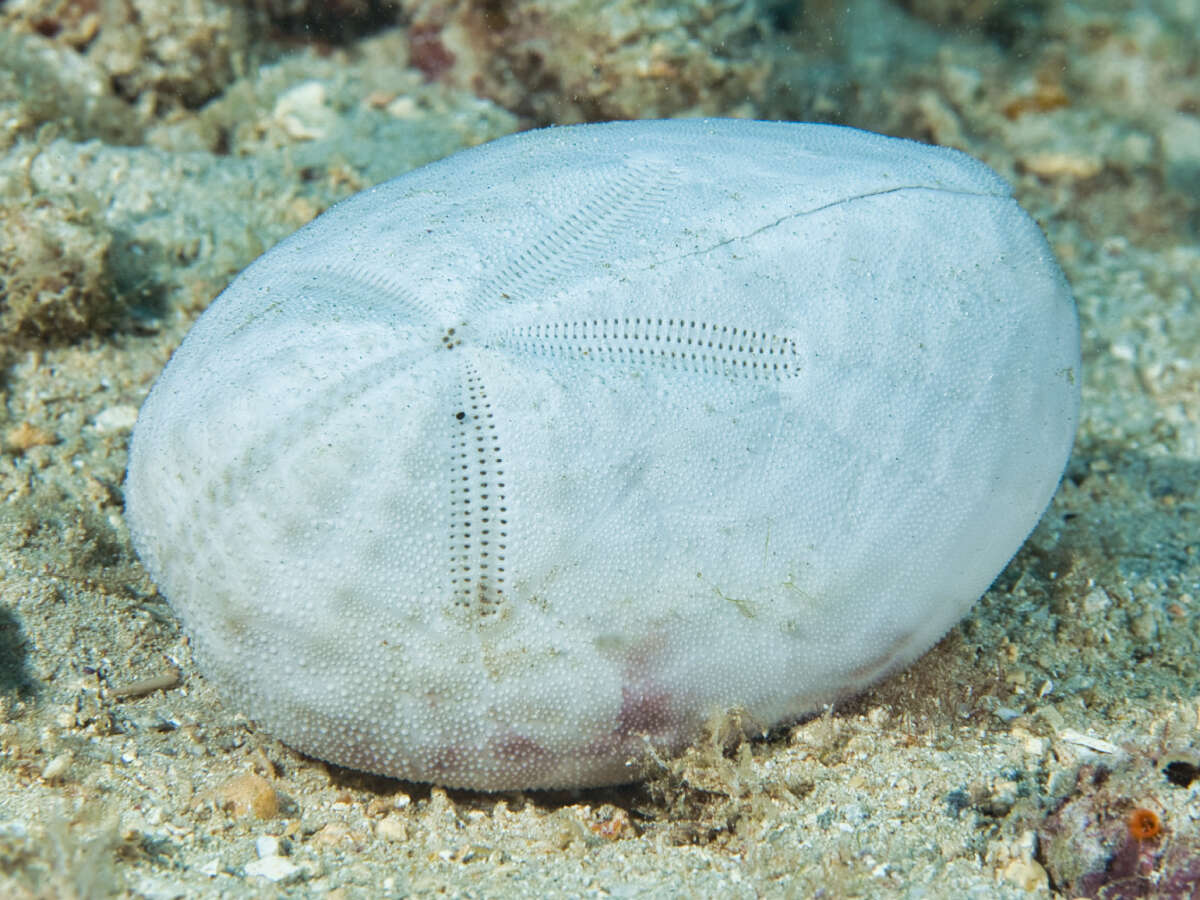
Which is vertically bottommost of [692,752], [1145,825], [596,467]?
[692,752]

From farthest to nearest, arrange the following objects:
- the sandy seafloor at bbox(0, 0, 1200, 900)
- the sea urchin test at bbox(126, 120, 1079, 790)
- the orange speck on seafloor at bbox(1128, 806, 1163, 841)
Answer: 1. the sea urchin test at bbox(126, 120, 1079, 790)
2. the sandy seafloor at bbox(0, 0, 1200, 900)
3. the orange speck on seafloor at bbox(1128, 806, 1163, 841)

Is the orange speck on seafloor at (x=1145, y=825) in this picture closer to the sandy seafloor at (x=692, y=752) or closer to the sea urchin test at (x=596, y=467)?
the sandy seafloor at (x=692, y=752)

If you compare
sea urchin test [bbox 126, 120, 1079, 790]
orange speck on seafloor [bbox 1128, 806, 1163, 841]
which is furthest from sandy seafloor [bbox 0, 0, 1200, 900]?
sea urchin test [bbox 126, 120, 1079, 790]

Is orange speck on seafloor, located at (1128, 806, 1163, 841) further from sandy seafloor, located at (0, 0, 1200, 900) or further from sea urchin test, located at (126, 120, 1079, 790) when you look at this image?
sea urchin test, located at (126, 120, 1079, 790)

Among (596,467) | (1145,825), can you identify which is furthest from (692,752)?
(1145,825)

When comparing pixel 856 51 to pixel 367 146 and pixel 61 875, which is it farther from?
pixel 61 875

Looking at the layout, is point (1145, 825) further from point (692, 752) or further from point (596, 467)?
point (596, 467)
